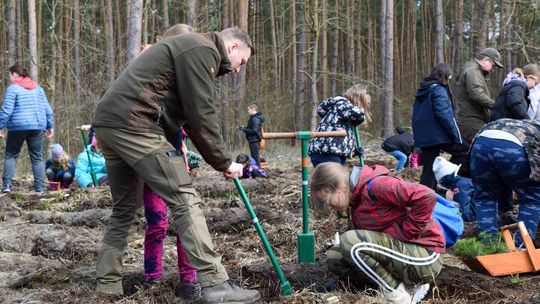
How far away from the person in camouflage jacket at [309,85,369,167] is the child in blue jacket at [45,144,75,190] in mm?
5505

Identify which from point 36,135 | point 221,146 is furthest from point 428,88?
point 36,135

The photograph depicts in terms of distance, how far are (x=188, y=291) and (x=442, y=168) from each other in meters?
3.72

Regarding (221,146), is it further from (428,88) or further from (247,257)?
(428,88)

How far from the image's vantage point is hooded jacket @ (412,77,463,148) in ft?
23.2

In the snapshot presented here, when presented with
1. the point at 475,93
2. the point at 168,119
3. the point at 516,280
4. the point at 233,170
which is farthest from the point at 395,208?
the point at 475,93

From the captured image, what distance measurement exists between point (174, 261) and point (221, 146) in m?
1.76

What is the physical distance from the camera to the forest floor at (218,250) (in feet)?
12.7

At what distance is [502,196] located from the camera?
574 cm

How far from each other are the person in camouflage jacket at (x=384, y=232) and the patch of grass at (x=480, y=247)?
0.97 meters

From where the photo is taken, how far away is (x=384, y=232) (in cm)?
383

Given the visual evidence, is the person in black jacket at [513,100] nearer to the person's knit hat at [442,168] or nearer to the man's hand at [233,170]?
the person's knit hat at [442,168]

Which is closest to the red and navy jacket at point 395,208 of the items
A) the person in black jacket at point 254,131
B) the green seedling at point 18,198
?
the green seedling at point 18,198

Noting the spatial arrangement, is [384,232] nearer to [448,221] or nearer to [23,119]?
[448,221]

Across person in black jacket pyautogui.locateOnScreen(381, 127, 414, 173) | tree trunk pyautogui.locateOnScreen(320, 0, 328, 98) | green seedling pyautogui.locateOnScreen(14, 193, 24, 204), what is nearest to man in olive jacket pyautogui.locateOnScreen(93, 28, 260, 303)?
green seedling pyautogui.locateOnScreen(14, 193, 24, 204)
